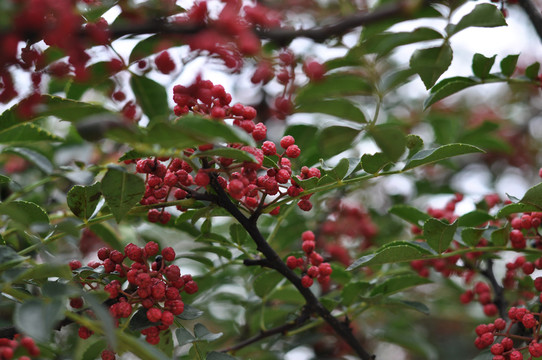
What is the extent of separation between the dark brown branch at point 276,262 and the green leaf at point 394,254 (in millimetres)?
168

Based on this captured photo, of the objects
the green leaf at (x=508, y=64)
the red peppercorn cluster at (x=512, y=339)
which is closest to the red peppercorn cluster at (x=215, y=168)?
the red peppercorn cluster at (x=512, y=339)

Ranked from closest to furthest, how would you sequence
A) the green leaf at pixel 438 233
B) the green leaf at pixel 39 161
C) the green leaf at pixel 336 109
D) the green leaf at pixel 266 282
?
the green leaf at pixel 336 109
the green leaf at pixel 39 161
the green leaf at pixel 438 233
the green leaf at pixel 266 282

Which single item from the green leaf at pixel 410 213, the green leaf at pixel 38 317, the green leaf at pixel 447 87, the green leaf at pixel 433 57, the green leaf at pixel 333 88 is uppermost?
the green leaf at pixel 333 88

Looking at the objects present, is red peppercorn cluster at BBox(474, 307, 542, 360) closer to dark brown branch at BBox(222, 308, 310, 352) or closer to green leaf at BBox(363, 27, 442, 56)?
dark brown branch at BBox(222, 308, 310, 352)

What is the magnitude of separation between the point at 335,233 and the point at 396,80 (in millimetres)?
1902

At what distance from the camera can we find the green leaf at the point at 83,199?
1.51 m

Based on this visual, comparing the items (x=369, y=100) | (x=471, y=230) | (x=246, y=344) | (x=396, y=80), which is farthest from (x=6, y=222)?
(x=369, y=100)

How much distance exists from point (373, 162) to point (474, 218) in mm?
609

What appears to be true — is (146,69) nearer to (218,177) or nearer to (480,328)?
(218,177)

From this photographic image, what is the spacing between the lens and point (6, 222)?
5.86 ft

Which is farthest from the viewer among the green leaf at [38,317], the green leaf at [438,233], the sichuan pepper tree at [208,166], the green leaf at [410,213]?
the green leaf at [410,213]

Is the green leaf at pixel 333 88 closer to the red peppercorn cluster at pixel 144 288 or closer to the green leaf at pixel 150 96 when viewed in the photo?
the green leaf at pixel 150 96

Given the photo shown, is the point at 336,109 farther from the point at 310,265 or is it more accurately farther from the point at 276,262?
the point at 310,265

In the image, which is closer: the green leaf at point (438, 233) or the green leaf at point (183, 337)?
the green leaf at point (183, 337)
